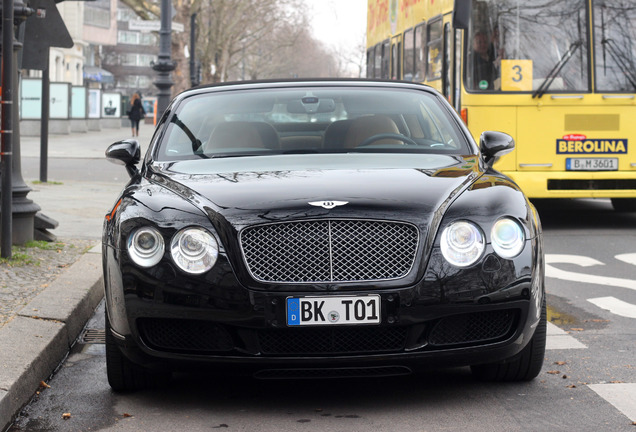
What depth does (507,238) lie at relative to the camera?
469 cm

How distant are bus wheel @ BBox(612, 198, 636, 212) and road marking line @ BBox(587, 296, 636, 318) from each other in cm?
681

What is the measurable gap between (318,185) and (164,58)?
18.5 metres

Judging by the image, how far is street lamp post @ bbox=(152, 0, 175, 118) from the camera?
71.4 feet

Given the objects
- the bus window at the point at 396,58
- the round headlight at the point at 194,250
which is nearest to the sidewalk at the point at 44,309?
the round headlight at the point at 194,250

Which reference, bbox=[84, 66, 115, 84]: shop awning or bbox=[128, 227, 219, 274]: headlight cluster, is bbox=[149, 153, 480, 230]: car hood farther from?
bbox=[84, 66, 115, 84]: shop awning

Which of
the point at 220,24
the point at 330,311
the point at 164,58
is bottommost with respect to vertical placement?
the point at 330,311

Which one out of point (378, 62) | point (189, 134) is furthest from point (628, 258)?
point (378, 62)

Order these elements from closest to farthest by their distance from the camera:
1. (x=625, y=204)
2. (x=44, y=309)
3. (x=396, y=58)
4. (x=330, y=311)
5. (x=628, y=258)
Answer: (x=330, y=311)
(x=44, y=309)
(x=628, y=258)
(x=625, y=204)
(x=396, y=58)

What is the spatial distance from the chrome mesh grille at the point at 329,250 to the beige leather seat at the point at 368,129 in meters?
1.47

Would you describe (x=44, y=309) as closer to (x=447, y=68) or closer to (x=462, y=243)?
(x=462, y=243)

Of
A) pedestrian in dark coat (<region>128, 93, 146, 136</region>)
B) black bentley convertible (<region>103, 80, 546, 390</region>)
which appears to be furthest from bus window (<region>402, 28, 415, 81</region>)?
pedestrian in dark coat (<region>128, 93, 146, 136</region>)

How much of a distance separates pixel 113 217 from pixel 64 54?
77.3m

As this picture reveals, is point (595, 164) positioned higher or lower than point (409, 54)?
lower

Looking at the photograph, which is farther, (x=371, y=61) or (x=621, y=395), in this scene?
(x=371, y=61)
